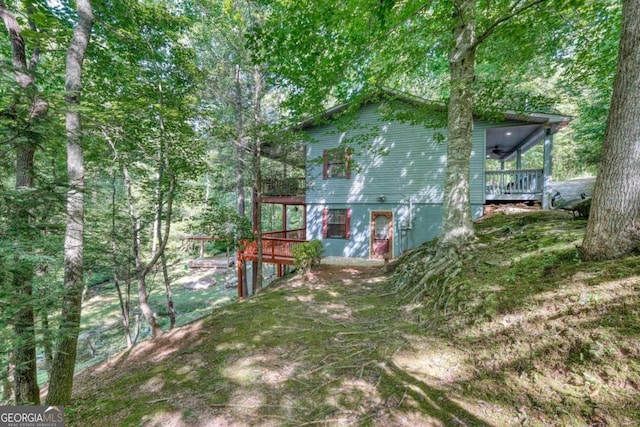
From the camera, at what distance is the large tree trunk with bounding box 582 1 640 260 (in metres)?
2.56

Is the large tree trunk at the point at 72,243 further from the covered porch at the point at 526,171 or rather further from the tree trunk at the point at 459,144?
the covered porch at the point at 526,171

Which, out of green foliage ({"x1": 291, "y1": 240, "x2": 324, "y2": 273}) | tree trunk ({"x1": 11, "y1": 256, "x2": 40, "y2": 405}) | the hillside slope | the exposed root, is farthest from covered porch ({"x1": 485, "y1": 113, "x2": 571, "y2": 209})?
tree trunk ({"x1": 11, "y1": 256, "x2": 40, "y2": 405})

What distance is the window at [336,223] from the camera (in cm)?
1081

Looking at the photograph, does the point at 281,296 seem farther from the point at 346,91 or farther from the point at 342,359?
the point at 346,91

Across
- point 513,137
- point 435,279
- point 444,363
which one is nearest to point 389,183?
point 513,137

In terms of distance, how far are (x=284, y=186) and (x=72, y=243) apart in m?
8.56

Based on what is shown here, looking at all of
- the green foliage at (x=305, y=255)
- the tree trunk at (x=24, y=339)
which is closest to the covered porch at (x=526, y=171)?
the green foliage at (x=305, y=255)

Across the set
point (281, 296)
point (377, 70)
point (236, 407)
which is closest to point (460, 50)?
point (377, 70)

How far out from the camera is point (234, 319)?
189 inches

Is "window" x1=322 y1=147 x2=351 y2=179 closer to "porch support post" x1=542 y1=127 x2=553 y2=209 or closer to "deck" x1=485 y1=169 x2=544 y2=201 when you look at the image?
"deck" x1=485 y1=169 x2=544 y2=201

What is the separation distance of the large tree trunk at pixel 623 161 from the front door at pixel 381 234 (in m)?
7.48

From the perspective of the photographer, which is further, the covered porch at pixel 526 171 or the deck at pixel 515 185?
the deck at pixel 515 185

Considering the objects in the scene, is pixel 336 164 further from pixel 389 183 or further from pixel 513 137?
pixel 513 137

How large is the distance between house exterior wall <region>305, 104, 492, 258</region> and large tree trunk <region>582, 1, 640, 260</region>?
22.0ft
